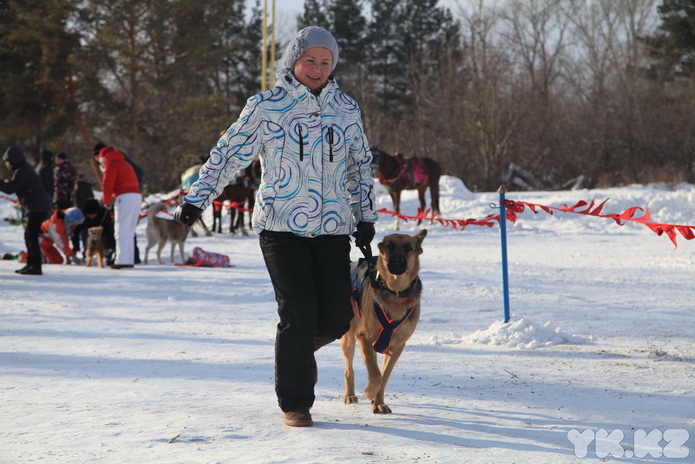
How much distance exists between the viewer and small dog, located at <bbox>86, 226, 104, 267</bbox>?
12.1m

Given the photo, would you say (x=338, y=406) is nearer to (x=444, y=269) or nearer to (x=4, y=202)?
(x=444, y=269)

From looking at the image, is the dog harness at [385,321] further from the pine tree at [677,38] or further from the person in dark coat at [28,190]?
the pine tree at [677,38]

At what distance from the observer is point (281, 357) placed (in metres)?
3.79

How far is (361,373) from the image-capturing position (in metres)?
5.35

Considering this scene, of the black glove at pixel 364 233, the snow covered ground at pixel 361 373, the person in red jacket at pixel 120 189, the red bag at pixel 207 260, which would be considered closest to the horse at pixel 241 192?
the red bag at pixel 207 260

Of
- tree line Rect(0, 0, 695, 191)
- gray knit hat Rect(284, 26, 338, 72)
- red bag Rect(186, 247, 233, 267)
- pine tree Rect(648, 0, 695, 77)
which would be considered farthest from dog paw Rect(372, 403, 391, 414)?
pine tree Rect(648, 0, 695, 77)

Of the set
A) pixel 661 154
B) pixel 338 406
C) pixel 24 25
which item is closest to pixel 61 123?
pixel 24 25

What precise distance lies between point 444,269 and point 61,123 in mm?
22225

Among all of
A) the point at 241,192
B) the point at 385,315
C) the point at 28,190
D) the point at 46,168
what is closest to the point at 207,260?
the point at 28,190

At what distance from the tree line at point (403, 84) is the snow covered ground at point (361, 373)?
18.4 meters

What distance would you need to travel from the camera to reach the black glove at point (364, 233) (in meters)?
4.07

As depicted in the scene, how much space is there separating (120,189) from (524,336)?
703cm

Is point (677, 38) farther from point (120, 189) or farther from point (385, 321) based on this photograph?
point (385, 321)

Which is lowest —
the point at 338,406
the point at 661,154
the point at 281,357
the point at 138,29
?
the point at 338,406
